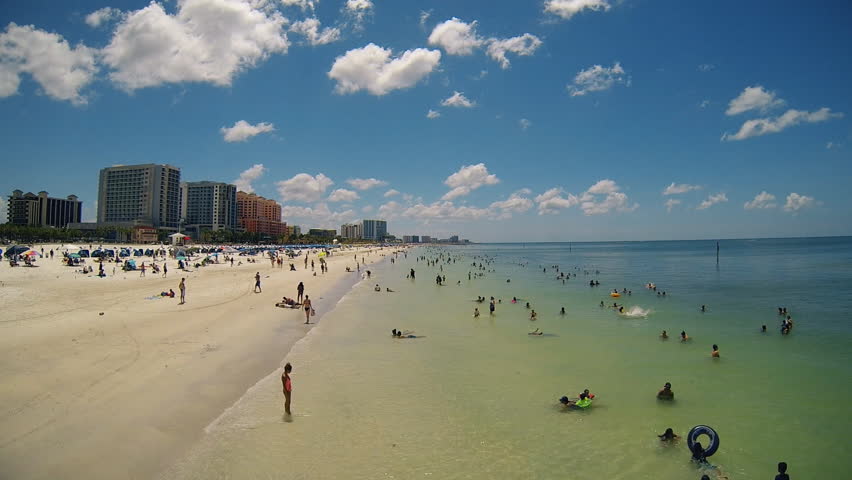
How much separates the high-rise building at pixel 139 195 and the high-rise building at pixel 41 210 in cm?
1552

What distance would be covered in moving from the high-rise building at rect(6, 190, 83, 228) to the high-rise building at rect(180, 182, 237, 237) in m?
35.6

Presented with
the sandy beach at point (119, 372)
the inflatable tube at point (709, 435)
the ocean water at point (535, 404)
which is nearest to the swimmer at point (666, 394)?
the ocean water at point (535, 404)

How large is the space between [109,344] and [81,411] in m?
5.42

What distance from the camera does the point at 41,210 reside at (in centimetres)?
13438

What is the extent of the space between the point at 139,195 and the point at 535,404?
526 feet

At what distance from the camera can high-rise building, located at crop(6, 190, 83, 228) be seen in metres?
129

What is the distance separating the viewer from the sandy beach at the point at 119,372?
7.02 meters

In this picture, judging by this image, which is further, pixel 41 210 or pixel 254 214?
pixel 254 214

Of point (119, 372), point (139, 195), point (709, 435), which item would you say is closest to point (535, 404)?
point (709, 435)

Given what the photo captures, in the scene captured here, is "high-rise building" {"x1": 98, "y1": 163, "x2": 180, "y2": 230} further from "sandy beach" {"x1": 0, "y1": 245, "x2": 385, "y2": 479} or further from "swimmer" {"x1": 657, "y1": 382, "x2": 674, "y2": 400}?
"swimmer" {"x1": 657, "y1": 382, "x2": 674, "y2": 400}

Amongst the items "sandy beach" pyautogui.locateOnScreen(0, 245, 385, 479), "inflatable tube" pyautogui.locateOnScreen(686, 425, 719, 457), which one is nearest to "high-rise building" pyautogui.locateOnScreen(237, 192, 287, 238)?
"sandy beach" pyautogui.locateOnScreen(0, 245, 385, 479)

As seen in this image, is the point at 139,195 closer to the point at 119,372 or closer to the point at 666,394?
the point at 119,372

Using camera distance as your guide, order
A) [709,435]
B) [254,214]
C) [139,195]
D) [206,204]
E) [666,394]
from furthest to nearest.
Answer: [254,214], [206,204], [139,195], [666,394], [709,435]

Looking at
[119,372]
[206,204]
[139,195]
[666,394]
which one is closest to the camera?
[119,372]
